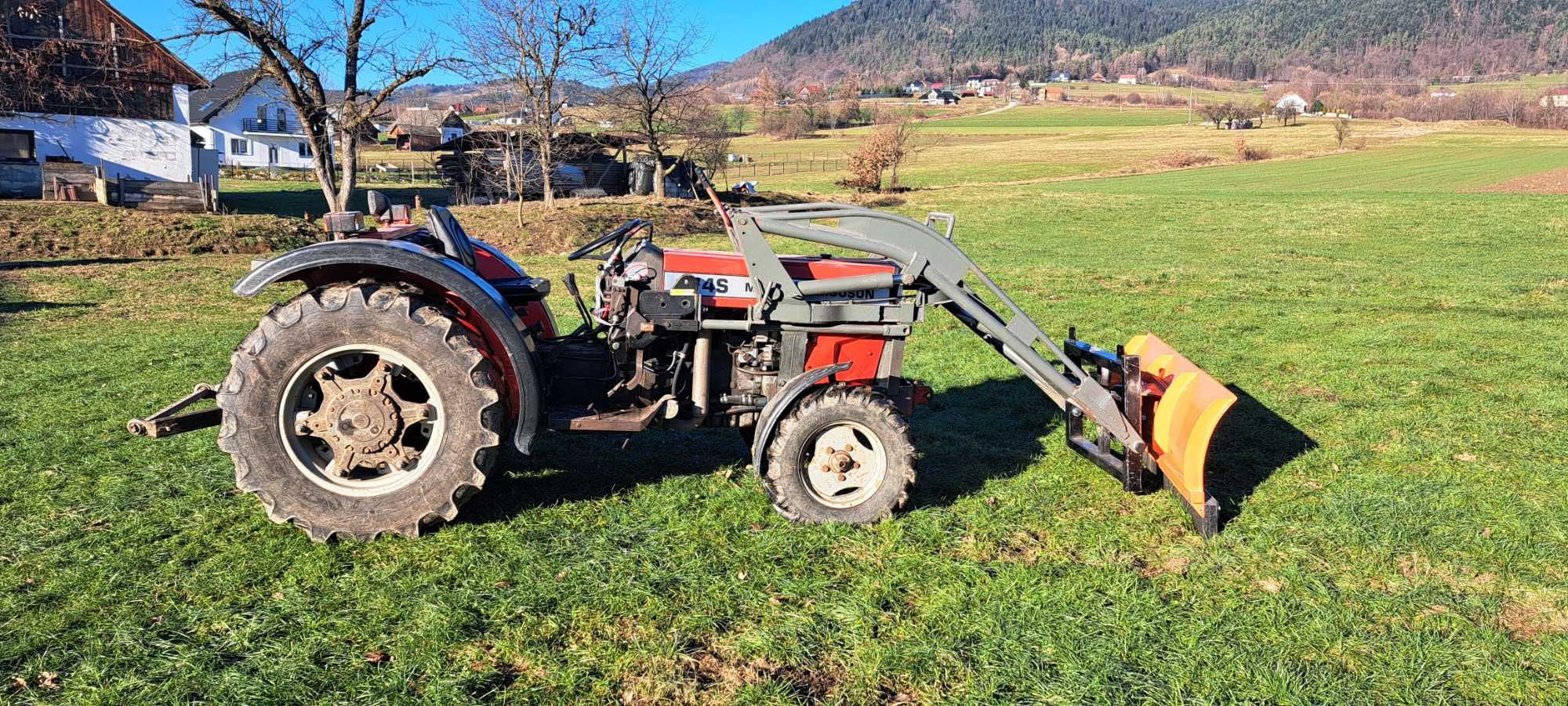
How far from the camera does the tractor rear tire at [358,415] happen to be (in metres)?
4.55

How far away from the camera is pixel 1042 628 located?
13.4 ft

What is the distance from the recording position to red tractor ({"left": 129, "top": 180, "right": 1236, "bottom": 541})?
459cm

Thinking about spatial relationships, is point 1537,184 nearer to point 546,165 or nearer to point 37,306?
point 546,165

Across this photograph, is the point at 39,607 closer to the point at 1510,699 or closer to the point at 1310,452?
the point at 1510,699

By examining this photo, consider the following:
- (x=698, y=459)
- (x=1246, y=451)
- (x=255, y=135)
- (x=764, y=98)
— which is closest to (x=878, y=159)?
(x=1246, y=451)

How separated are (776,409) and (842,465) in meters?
0.47

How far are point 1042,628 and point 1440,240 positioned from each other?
22.0 metres

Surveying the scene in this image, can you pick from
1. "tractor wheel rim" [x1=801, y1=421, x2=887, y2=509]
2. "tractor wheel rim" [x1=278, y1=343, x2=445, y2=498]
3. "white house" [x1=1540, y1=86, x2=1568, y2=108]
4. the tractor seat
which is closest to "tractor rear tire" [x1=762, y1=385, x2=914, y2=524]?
"tractor wheel rim" [x1=801, y1=421, x2=887, y2=509]

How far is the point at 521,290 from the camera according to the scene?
5520 mm

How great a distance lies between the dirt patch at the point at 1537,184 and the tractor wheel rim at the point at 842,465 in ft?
114

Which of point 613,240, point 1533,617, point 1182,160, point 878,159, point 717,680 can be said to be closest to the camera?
point 717,680

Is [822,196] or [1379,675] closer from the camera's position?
[1379,675]

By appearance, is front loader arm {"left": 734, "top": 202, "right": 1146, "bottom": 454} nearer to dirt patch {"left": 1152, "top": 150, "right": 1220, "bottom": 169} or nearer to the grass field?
the grass field

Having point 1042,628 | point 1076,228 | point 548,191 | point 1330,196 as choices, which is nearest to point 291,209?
point 548,191
